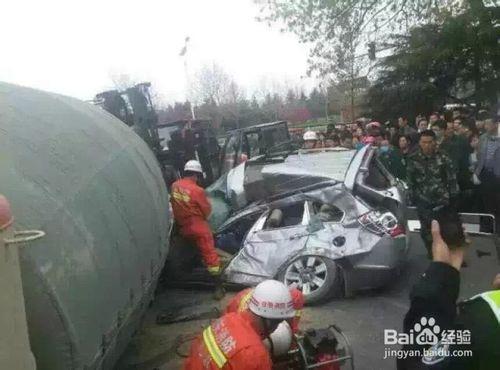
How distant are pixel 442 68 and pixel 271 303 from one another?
22.3 meters

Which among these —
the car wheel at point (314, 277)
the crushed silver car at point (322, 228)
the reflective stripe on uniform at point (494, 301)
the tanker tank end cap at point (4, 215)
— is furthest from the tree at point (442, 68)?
the tanker tank end cap at point (4, 215)

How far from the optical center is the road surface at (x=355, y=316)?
15.9 feet

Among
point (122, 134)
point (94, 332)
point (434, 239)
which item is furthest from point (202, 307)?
point (434, 239)

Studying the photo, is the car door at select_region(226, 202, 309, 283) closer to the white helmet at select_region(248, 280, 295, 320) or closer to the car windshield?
the car windshield

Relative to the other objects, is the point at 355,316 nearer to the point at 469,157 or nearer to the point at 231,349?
the point at 231,349

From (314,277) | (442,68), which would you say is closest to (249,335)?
(314,277)

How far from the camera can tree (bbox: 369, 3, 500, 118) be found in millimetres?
18250

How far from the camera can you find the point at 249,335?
2.66 metres

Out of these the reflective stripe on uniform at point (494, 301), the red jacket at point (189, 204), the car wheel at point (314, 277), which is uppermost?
the reflective stripe on uniform at point (494, 301)

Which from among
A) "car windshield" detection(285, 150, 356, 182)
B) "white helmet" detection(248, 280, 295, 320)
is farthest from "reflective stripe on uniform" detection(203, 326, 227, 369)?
"car windshield" detection(285, 150, 356, 182)

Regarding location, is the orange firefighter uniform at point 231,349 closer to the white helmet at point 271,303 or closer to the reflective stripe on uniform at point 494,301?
the white helmet at point 271,303

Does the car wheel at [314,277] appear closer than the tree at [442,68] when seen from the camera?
Yes

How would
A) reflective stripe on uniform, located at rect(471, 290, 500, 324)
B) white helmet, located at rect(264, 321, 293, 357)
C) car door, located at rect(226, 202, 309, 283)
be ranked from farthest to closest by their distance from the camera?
car door, located at rect(226, 202, 309, 283), white helmet, located at rect(264, 321, 293, 357), reflective stripe on uniform, located at rect(471, 290, 500, 324)

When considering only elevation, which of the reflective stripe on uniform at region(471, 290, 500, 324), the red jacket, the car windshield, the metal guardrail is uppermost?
the reflective stripe on uniform at region(471, 290, 500, 324)
